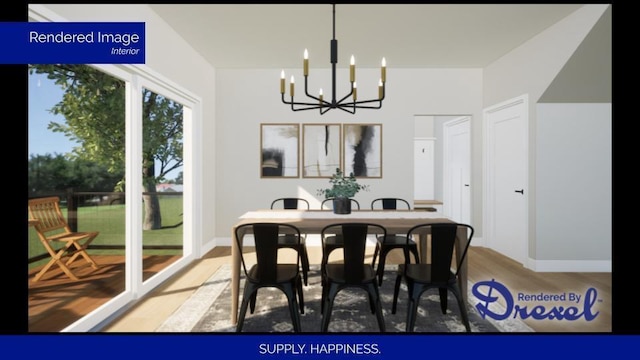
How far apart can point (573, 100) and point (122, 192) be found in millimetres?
5038

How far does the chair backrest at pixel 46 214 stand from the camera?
2.45m

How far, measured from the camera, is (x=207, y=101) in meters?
4.54

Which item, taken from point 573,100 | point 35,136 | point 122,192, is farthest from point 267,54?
point 573,100

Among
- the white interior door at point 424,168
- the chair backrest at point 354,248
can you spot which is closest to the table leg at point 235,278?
→ the chair backrest at point 354,248

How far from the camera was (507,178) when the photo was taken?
14.1 ft

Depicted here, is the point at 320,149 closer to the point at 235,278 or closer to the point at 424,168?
the point at 235,278

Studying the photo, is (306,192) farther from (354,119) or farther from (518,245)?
(518,245)

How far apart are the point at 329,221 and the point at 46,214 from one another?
2413 millimetres

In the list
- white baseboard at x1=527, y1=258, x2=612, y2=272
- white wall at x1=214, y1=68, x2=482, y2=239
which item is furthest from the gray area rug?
white wall at x1=214, y1=68, x2=482, y2=239

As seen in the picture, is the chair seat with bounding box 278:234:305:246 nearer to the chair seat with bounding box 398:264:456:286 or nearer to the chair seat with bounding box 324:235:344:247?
the chair seat with bounding box 324:235:344:247

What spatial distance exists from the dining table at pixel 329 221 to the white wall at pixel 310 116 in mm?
1726

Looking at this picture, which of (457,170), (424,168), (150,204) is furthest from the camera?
(424,168)

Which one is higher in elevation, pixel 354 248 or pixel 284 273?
pixel 354 248

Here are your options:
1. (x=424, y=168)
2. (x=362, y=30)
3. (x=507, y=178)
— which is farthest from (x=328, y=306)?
(x=424, y=168)
